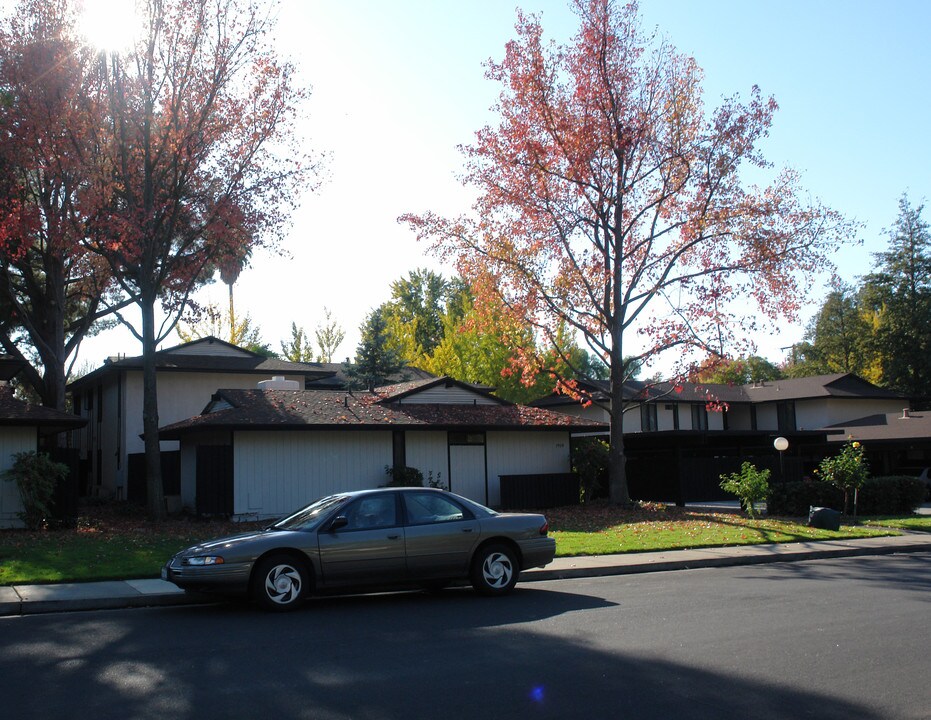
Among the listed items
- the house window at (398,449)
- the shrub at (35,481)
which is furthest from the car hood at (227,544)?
the house window at (398,449)

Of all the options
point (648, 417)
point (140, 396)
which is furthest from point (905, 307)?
point (140, 396)

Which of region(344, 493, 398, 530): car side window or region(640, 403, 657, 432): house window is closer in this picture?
region(344, 493, 398, 530): car side window

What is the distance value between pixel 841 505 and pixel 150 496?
18792mm

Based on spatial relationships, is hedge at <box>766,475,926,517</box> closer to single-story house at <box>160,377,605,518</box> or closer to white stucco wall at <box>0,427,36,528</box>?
single-story house at <box>160,377,605,518</box>

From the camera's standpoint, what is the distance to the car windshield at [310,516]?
36.6 feet

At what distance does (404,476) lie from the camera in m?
24.9

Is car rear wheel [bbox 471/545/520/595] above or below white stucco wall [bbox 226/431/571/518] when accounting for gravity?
below

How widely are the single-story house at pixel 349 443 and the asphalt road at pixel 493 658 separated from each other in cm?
1243

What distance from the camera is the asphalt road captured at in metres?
6.47

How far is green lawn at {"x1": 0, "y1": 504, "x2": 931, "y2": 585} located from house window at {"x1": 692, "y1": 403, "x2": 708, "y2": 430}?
20.3m

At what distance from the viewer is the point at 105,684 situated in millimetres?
7078

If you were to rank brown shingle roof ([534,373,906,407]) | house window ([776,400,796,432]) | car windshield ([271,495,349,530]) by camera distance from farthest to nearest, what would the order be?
1. house window ([776,400,796,432])
2. brown shingle roof ([534,373,906,407])
3. car windshield ([271,495,349,530])

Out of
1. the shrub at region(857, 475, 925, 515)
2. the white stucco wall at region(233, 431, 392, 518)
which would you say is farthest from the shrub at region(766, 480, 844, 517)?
the white stucco wall at region(233, 431, 392, 518)

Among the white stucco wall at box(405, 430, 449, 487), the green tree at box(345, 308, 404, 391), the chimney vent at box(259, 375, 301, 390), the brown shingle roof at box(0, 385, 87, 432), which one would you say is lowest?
the white stucco wall at box(405, 430, 449, 487)
